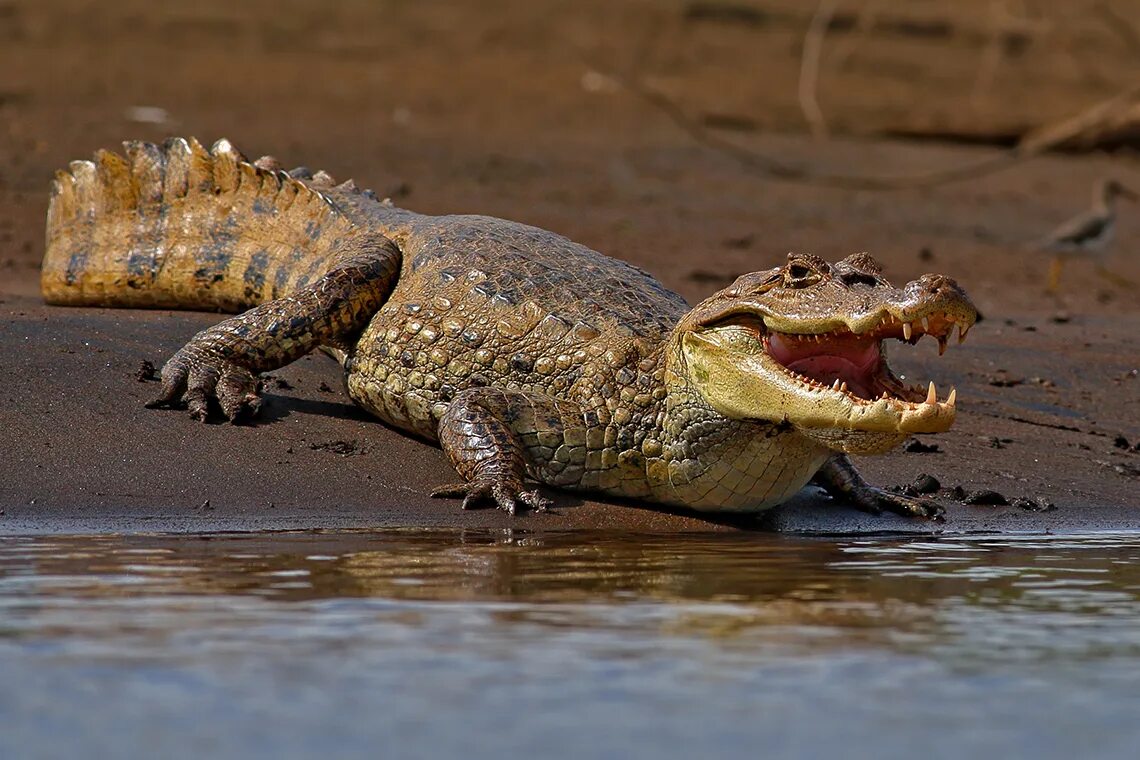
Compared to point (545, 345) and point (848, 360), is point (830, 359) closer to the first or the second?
point (848, 360)

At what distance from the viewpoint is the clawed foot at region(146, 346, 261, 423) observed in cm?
632

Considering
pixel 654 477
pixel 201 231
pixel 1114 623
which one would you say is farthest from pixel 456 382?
pixel 1114 623

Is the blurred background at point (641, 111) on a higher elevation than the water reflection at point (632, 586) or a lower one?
higher

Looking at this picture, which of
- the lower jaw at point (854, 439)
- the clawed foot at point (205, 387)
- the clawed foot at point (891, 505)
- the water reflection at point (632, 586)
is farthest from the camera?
the clawed foot at point (205, 387)

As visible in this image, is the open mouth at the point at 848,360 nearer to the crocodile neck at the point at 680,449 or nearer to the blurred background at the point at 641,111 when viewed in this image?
the crocodile neck at the point at 680,449

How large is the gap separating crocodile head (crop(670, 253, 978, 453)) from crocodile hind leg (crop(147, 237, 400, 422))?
135 centimetres

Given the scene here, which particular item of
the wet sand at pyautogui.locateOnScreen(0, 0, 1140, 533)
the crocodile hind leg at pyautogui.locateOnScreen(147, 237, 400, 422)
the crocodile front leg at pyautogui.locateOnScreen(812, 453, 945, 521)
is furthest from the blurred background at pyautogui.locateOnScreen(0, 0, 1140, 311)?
the crocodile front leg at pyautogui.locateOnScreen(812, 453, 945, 521)

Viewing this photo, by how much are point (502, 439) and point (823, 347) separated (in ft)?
3.54

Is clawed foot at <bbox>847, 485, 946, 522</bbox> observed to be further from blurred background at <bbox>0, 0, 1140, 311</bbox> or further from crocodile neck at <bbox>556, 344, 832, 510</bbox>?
blurred background at <bbox>0, 0, 1140, 311</bbox>

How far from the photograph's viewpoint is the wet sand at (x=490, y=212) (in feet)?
19.5

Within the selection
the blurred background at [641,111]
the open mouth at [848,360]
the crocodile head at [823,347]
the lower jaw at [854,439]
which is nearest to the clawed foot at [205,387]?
the crocodile head at [823,347]

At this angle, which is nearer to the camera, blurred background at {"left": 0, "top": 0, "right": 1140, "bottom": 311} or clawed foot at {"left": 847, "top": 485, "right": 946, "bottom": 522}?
clawed foot at {"left": 847, "top": 485, "right": 946, "bottom": 522}

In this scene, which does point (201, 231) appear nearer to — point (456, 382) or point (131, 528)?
point (456, 382)

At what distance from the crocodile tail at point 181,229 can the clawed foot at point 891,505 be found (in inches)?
93.5
